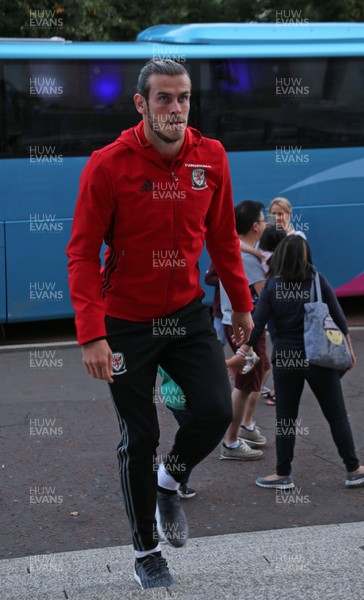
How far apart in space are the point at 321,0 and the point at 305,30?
861 cm

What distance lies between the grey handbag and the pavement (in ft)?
2.59

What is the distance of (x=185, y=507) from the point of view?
595 cm

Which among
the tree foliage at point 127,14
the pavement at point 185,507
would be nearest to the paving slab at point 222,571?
the pavement at point 185,507

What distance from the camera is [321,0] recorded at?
2014 cm

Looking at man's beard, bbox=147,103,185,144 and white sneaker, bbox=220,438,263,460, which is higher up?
man's beard, bbox=147,103,185,144

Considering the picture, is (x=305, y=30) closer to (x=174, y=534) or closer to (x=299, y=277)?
(x=299, y=277)

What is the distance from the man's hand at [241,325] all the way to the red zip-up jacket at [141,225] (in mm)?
271

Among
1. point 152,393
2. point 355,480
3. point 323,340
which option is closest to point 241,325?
point 152,393

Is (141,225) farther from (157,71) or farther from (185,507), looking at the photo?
(185,507)

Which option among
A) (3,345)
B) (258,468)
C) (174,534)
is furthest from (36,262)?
(174,534)

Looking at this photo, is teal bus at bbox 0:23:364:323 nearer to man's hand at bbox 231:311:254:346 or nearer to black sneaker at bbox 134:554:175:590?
man's hand at bbox 231:311:254:346

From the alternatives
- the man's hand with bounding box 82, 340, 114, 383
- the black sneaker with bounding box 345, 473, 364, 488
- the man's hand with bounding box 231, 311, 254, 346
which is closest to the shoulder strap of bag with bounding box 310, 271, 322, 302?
the black sneaker with bounding box 345, 473, 364, 488

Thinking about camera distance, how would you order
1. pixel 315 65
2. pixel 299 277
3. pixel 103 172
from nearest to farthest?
pixel 103 172 → pixel 299 277 → pixel 315 65

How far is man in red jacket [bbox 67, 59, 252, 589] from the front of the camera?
416 cm
